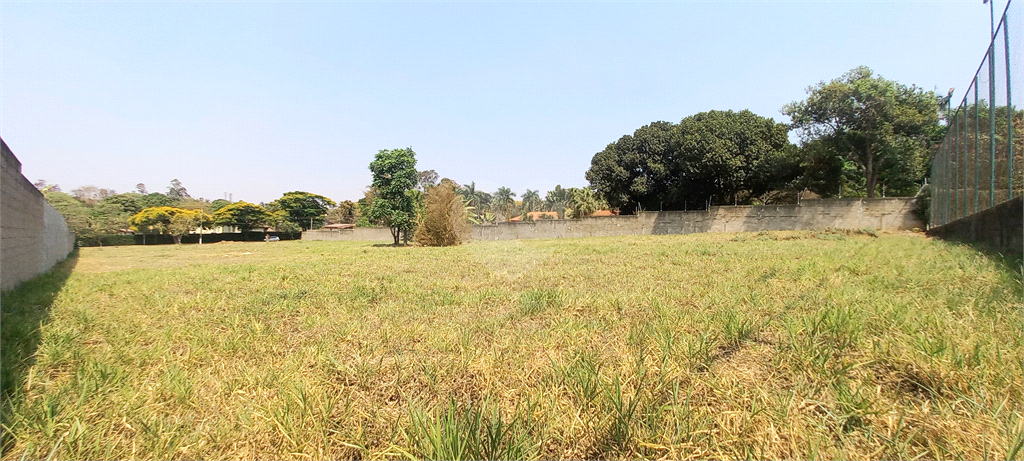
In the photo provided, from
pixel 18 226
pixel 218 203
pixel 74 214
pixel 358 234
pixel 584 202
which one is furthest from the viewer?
pixel 218 203

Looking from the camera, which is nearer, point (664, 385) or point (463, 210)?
point (664, 385)

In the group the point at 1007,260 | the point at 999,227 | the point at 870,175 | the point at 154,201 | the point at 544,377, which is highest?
the point at 154,201

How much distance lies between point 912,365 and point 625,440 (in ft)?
4.85

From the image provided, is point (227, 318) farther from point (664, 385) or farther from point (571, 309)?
point (664, 385)

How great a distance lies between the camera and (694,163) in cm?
2431

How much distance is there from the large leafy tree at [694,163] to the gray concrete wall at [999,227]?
649 inches

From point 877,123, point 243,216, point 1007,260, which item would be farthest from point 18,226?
point 243,216

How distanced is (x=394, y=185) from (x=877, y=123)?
21.2 metres

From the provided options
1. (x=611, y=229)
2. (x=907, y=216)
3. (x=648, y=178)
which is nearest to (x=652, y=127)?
(x=648, y=178)

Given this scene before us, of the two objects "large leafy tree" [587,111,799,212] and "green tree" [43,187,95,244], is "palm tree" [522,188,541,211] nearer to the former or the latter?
"large leafy tree" [587,111,799,212]

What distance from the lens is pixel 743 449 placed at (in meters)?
1.35

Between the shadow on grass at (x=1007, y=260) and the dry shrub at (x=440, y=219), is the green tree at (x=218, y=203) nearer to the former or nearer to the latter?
the dry shrub at (x=440, y=219)

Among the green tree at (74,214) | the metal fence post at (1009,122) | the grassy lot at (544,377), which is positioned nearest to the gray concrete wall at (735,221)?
the metal fence post at (1009,122)

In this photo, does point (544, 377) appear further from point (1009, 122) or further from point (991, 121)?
point (991, 121)
